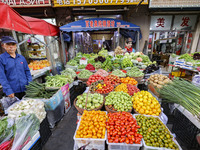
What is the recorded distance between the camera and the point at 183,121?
7.99ft

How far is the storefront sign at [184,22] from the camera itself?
26.1 ft

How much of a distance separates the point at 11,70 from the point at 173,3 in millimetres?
9423

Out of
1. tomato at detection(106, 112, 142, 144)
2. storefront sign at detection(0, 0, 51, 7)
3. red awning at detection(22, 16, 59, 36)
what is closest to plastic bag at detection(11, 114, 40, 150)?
tomato at detection(106, 112, 142, 144)

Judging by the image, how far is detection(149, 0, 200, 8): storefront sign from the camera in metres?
6.23

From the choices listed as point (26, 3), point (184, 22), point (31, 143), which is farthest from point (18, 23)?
point (184, 22)

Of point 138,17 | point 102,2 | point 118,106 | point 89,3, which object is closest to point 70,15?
point 89,3

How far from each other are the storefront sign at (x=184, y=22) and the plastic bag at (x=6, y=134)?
11353 mm

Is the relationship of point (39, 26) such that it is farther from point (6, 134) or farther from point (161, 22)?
point (161, 22)

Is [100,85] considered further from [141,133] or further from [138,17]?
[138,17]

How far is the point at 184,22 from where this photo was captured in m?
8.05

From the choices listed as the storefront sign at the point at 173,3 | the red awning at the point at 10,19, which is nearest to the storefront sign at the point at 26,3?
the red awning at the point at 10,19

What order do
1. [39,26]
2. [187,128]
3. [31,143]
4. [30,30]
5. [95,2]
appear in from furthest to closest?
[95,2], [39,26], [30,30], [187,128], [31,143]

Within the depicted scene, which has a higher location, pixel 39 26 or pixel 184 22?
pixel 184 22

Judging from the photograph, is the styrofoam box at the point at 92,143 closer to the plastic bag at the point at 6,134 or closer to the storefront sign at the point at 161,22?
the plastic bag at the point at 6,134
